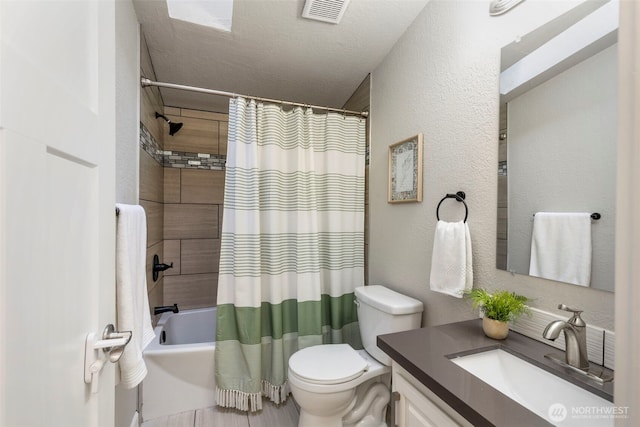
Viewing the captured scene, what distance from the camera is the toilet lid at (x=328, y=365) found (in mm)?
1360

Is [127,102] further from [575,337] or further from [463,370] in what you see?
[575,337]

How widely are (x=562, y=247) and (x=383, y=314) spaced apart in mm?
872

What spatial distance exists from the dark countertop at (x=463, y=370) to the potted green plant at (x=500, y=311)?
36mm

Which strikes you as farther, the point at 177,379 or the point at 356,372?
the point at 177,379

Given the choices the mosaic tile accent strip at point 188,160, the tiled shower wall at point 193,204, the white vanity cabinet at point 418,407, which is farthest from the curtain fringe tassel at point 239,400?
the mosaic tile accent strip at point 188,160

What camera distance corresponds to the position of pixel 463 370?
79 centimetres

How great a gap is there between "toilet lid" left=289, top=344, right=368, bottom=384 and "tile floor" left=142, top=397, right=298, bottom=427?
0.54 metres

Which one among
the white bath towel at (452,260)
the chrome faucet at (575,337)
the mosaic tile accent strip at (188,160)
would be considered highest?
the mosaic tile accent strip at (188,160)

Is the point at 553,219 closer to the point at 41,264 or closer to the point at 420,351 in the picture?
the point at 420,351

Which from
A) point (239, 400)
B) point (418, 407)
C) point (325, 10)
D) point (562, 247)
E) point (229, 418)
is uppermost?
point (325, 10)

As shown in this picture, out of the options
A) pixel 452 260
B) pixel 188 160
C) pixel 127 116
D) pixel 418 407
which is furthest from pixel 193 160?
pixel 418 407

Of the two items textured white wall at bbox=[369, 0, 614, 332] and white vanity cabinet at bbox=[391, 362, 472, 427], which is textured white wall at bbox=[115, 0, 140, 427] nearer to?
white vanity cabinet at bbox=[391, 362, 472, 427]

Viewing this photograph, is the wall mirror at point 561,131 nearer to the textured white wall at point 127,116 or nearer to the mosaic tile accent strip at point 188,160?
the textured white wall at point 127,116

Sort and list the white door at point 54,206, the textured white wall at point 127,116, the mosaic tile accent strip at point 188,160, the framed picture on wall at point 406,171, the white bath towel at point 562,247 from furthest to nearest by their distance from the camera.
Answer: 1. the mosaic tile accent strip at point 188,160
2. the framed picture on wall at point 406,171
3. the textured white wall at point 127,116
4. the white bath towel at point 562,247
5. the white door at point 54,206
